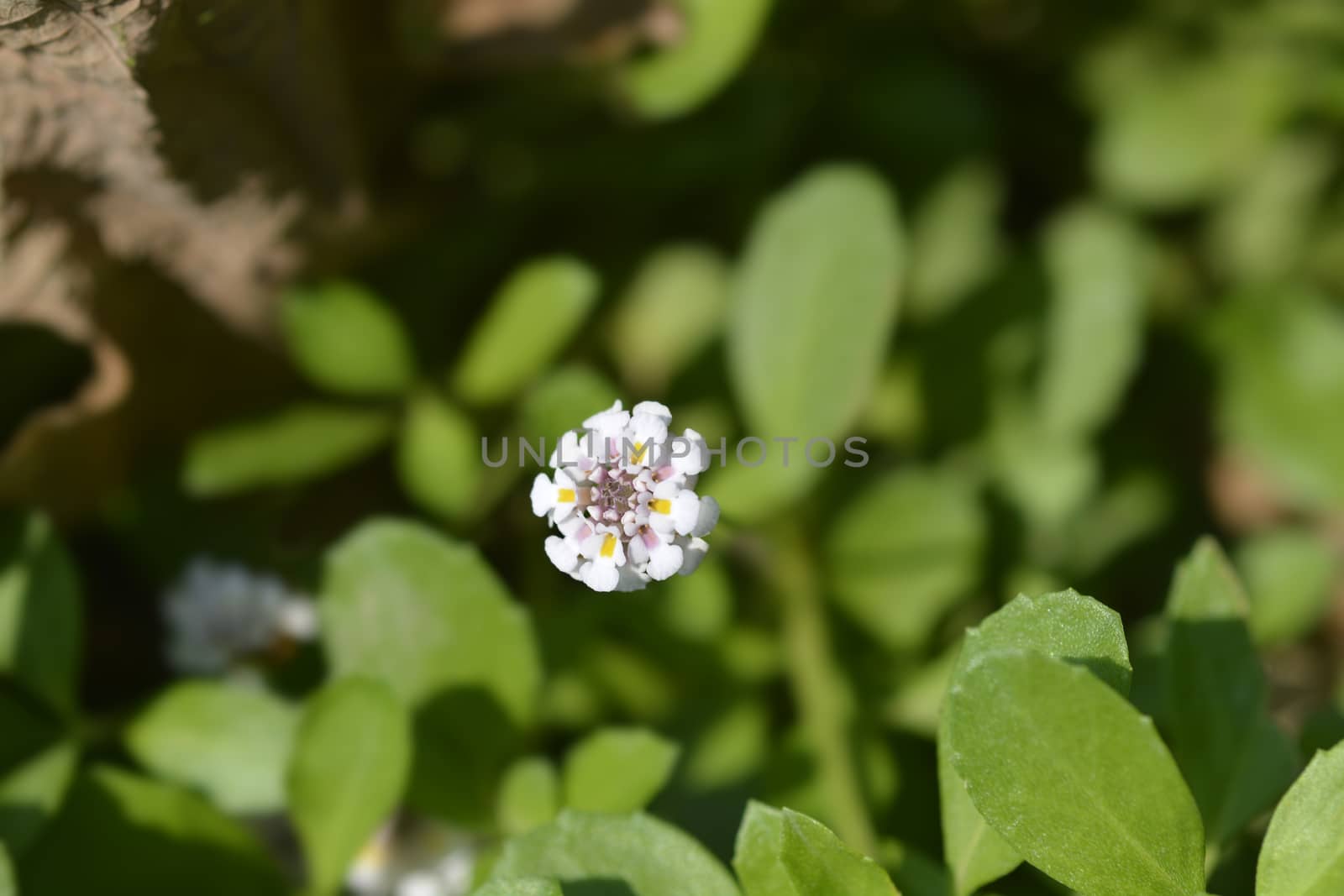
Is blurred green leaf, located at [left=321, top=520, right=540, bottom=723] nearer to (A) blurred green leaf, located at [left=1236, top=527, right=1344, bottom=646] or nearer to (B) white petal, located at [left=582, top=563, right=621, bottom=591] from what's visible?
(B) white petal, located at [left=582, top=563, right=621, bottom=591]

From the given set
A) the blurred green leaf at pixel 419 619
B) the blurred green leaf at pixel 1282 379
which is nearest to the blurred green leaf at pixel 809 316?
the blurred green leaf at pixel 419 619

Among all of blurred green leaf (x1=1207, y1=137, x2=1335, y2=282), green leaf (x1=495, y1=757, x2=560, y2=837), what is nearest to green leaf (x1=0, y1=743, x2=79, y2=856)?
green leaf (x1=495, y1=757, x2=560, y2=837)

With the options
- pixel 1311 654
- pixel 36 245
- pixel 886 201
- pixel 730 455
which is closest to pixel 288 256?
pixel 36 245

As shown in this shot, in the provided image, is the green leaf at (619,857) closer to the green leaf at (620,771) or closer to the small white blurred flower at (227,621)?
the green leaf at (620,771)

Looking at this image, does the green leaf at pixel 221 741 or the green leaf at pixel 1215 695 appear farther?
the green leaf at pixel 221 741

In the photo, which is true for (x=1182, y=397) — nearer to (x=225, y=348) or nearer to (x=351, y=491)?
(x=351, y=491)

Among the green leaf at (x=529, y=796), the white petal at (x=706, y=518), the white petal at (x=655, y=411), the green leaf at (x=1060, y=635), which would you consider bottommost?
the green leaf at (x=529, y=796)

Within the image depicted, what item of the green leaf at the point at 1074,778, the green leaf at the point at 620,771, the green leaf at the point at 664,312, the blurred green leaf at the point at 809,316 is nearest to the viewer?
the green leaf at the point at 1074,778

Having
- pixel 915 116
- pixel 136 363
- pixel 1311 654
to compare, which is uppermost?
pixel 136 363
